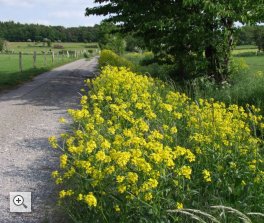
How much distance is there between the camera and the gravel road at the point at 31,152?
4551mm

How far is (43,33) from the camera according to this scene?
389ft

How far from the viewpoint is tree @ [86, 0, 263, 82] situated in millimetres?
11078

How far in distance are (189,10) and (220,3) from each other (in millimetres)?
1386

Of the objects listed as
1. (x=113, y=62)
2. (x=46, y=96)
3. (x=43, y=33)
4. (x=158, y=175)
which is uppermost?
(x=43, y=33)

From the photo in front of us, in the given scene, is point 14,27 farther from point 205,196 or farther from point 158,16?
point 205,196

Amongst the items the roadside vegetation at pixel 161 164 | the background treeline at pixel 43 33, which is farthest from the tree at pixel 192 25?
the background treeline at pixel 43 33

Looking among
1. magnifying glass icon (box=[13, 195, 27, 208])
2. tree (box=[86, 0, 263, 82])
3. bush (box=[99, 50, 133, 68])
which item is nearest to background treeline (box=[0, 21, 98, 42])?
bush (box=[99, 50, 133, 68])

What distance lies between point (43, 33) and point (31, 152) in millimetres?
116980

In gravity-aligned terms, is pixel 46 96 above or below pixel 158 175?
below

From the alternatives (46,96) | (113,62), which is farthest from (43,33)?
(46,96)

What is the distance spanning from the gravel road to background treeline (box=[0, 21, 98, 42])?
95.3 metres

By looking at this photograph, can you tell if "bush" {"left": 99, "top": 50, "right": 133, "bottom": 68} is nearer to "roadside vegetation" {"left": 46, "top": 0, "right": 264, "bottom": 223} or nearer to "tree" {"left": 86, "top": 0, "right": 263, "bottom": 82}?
"tree" {"left": 86, "top": 0, "right": 263, "bottom": 82}

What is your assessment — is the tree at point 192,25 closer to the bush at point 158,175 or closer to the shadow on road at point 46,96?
Answer: the shadow on road at point 46,96

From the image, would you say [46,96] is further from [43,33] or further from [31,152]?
[43,33]
